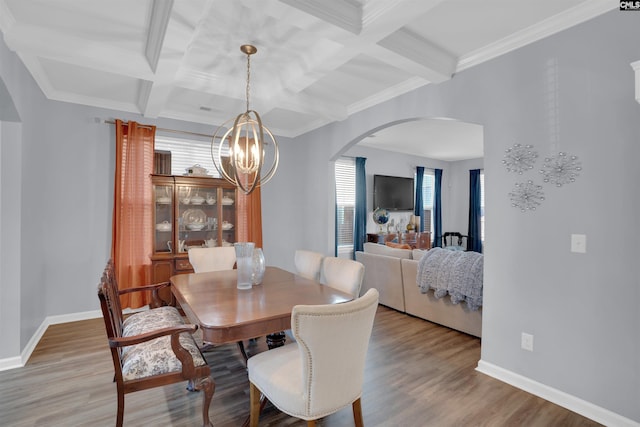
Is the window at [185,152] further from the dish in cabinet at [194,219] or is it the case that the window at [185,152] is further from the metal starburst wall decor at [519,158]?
the metal starburst wall decor at [519,158]

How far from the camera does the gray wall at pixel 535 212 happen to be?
6.17ft

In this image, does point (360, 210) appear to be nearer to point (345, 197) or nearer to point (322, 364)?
point (345, 197)

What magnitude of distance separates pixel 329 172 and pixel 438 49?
2.26 meters

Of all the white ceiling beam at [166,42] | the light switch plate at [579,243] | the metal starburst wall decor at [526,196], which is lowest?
the light switch plate at [579,243]

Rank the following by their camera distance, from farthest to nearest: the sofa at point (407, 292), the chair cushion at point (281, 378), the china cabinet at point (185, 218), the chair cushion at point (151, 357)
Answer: the china cabinet at point (185, 218), the sofa at point (407, 292), the chair cushion at point (151, 357), the chair cushion at point (281, 378)

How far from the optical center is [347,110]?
391 cm

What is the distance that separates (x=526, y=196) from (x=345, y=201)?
151 inches

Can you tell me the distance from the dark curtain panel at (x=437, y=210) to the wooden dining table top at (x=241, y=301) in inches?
221

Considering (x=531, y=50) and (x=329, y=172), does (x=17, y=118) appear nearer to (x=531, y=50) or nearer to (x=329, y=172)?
(x=329, y=172)

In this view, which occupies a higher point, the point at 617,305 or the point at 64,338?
the point at 617,305

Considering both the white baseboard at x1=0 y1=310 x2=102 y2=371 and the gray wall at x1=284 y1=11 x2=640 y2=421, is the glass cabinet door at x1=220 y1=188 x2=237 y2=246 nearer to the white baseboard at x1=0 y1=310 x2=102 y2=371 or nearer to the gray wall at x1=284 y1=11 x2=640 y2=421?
the white baseboard at x1=0 y1=310 x2=102 y2=371

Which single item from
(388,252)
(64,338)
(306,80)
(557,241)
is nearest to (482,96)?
(557,241)

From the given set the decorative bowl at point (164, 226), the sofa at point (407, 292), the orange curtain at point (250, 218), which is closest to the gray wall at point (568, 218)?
the sofa at point (407, 292)

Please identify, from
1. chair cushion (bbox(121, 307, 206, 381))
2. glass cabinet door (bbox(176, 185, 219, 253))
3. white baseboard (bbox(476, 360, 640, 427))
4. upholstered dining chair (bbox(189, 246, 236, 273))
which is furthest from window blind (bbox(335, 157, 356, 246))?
chair cushion (bbox(121, 307, 206, 381))
